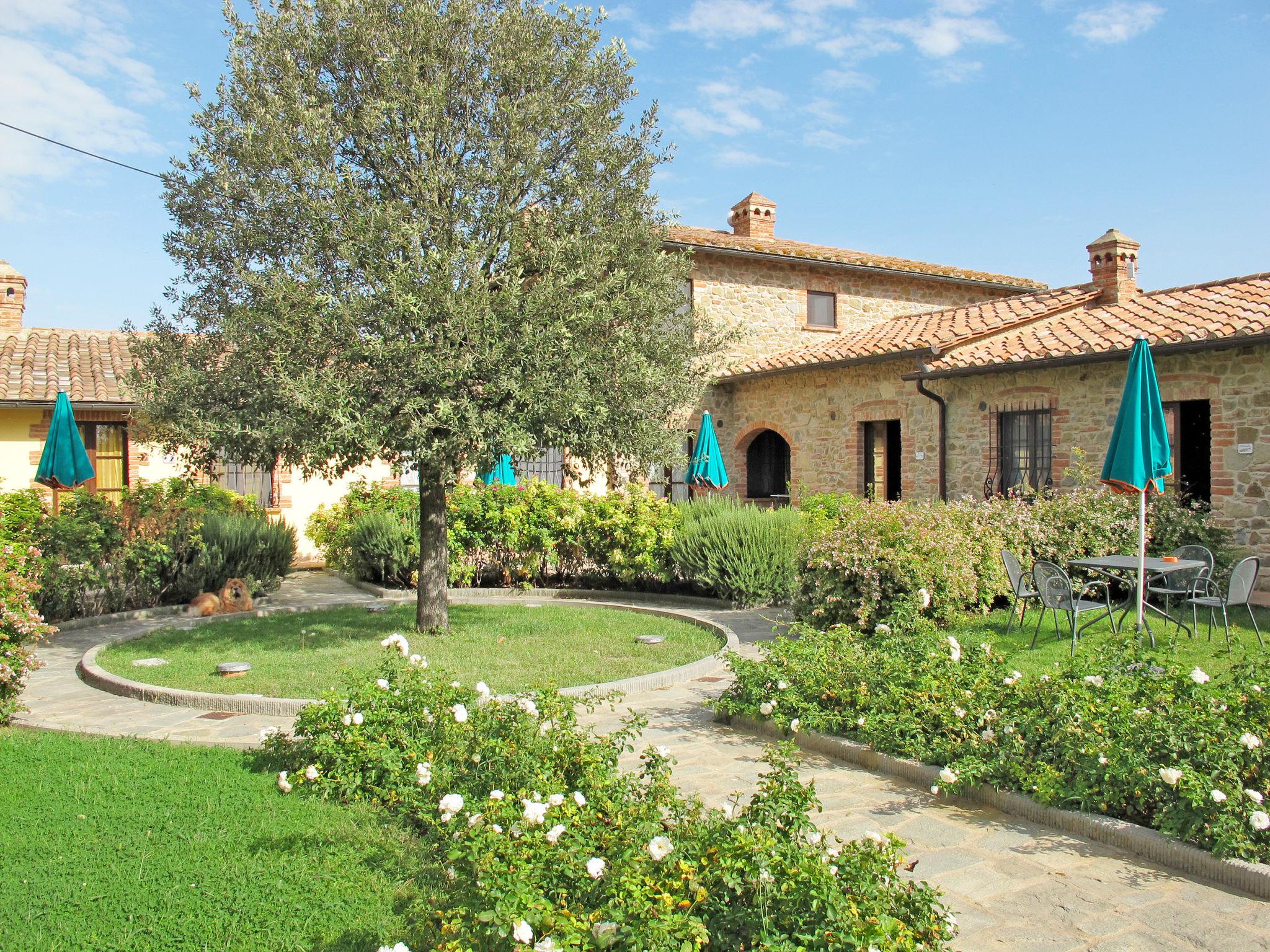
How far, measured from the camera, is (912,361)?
1491cm

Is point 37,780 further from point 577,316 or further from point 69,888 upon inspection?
point 577,316

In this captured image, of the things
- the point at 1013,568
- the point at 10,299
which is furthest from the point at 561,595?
the point at 10,299

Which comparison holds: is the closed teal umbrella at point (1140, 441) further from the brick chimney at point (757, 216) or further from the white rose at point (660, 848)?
the brick chimney at point (757, 216)

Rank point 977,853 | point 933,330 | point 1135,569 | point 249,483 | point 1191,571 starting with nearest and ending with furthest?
1. point 977,853
2. point 1135,569
3. point 1191,571
4. point 933,330
5. point 249,483

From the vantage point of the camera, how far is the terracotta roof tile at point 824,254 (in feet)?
60.4

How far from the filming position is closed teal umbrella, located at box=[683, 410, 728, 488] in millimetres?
13930

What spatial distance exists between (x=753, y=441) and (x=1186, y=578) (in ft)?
37.4

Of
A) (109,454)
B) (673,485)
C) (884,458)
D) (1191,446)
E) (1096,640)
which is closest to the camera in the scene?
(1096,640)

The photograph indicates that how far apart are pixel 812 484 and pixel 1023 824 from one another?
43.4 ft

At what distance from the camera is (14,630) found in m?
5.78

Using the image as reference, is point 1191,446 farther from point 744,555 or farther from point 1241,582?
point 744,555

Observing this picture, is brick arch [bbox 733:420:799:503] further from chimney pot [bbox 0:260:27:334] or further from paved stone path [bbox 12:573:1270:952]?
chimney pot [bbox 0:260:27:334]

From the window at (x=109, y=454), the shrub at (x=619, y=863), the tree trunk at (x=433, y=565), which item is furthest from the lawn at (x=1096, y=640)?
the window at (x=109, y=454)

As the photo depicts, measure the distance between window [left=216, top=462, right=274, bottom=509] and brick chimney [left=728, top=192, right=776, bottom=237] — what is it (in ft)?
38.2
